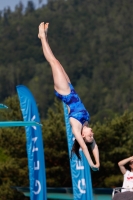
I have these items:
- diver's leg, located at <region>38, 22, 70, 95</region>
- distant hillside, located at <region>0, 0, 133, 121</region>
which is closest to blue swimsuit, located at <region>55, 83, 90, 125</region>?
diver's leg, located at <region>38, 22, 70, 95</region>

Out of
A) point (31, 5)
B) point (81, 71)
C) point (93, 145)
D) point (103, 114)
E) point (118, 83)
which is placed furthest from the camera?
point (31, 5)

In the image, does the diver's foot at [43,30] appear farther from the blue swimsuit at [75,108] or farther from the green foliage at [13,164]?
the green foliage at [13,164]

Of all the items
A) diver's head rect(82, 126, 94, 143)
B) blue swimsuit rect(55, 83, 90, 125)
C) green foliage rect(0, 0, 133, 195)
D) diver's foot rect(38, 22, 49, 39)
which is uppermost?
green foliage rect(0, 0, 133, 195)

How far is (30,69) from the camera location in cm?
15888

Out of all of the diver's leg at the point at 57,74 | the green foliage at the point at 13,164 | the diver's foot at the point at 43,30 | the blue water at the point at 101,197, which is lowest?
the blue water at the point at 101,197

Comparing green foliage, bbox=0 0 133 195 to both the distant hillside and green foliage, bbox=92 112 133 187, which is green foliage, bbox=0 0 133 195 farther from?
green foliage, bbox=92 112 133 187

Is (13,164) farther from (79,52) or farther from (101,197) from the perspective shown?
(79,52)

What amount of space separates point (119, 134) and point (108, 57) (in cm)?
12744

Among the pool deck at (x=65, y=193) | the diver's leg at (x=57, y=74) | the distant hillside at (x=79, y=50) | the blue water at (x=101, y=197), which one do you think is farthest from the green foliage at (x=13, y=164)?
the distant hillside at (x=79, y=50)

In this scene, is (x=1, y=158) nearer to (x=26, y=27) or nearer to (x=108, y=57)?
(x=108, y=57)

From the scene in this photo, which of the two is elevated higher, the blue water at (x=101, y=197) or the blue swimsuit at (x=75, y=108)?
the blue water at (x=101, y=197)

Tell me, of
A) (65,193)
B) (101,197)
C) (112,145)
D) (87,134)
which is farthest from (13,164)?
(87,134)

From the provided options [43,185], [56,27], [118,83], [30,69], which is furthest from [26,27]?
[43,185]

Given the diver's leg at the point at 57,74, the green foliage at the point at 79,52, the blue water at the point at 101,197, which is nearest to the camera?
the diver's leg at the point at 57,74
